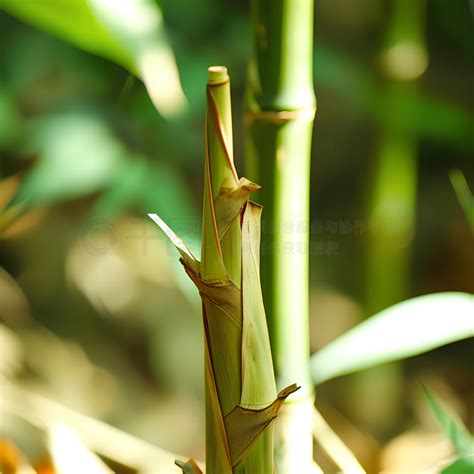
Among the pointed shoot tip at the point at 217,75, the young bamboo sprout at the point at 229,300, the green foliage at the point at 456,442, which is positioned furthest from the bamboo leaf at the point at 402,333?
the pointed shoot tip at the point at 217,75

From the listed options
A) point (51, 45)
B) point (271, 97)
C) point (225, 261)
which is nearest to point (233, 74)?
point (51, 45)

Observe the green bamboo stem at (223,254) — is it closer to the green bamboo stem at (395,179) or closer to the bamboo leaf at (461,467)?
the bamboo leaf at (461,467)

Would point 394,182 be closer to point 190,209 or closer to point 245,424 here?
point 190,209

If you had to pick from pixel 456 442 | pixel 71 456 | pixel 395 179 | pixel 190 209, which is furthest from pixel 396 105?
pixel 71 456

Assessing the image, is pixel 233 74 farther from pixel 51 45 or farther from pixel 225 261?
pixel 225 261

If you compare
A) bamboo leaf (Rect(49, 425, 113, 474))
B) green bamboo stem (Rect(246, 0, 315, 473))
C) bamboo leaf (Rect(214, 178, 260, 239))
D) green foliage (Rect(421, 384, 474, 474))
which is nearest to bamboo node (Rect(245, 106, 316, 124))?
green bamboo stem (Rect(246, 0, 315, 473))

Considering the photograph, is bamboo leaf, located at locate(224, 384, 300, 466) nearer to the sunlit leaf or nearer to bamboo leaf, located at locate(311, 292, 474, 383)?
bamboo leaf, located at locate(311, 292, 474, 383)
